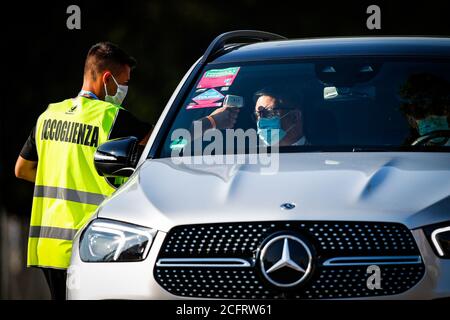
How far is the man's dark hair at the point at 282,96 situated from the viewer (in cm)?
654

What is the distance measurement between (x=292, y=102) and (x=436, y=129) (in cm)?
79

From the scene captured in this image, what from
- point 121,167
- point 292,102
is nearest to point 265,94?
point 292,102

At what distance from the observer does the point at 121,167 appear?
6164 millimetres

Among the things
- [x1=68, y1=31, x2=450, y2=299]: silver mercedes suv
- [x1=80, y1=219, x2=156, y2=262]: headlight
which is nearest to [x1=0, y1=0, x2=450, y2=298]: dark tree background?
[x1=68, y1=31, x2=450, y2=299]: silver mercedes suv

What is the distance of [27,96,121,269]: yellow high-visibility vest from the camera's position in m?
Answer: 7.29

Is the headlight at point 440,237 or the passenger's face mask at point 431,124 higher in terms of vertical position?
the passenger's face mask at point 431,124

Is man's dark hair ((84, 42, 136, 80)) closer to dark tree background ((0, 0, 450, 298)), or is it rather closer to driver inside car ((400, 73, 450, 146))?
driver inside car ((400, 73, 450, 146))

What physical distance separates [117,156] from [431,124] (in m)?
1.26

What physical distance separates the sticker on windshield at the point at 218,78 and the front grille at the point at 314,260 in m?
1.52

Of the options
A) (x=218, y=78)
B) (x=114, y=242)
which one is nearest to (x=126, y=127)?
(x=218, y=78)

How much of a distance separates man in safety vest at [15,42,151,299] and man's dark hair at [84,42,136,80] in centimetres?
34

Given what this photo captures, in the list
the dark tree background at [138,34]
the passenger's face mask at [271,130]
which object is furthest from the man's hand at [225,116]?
the dark tree background at [138,34]

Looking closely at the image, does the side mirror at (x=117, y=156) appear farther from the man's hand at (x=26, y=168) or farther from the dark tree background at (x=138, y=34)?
the dark tree background at (x=138, y=34)
